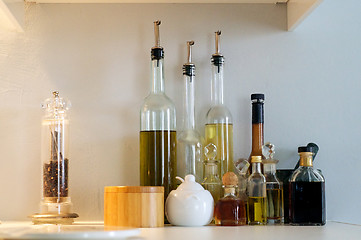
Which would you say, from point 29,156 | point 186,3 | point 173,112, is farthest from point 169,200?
point 186,3

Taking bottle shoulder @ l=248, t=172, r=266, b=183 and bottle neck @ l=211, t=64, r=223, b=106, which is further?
bottle neck @ l=211, t=64, r=223, b=106

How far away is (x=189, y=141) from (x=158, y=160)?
10cm

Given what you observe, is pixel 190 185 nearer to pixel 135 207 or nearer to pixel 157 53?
pixel 135 207

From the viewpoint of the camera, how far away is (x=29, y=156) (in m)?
1.57

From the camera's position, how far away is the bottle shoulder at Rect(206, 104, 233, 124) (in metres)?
1.53

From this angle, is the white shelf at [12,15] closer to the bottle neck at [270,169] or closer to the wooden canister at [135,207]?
the wooden canister at [135,207]

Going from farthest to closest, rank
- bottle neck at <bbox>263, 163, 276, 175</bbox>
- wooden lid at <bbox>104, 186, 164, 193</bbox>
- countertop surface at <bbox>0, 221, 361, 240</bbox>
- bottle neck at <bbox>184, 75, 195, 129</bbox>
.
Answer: bottle neck at <bbox>184, 75, 195, 129</bbox>
bottle neck at <bbox>263, 163, 276, 175</bbox>
wooden lid at <bbox>104, 186, 164, 193</bbox>
countertop surface at <bbox>0, 221, 361, 240</bbox>

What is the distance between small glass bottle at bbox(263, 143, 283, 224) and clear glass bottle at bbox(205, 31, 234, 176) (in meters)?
0.11

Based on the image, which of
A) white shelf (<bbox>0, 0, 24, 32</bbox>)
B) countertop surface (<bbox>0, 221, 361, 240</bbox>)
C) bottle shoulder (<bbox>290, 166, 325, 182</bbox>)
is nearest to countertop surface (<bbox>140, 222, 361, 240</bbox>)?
Answer: countertop surface (<bbox>0, 221, 361, 240</bbox>)

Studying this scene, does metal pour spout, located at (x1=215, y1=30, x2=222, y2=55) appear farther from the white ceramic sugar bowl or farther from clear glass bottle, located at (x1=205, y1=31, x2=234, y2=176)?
the white ceramic sugar bowl

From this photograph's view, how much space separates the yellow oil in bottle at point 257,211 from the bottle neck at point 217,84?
0.27 m

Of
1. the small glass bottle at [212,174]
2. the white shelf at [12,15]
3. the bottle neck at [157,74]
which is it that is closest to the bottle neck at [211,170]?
the small glass bottle at [212,174]

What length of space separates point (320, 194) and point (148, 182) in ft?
1.24

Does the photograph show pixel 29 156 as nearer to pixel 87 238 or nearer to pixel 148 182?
pixel 148 182
